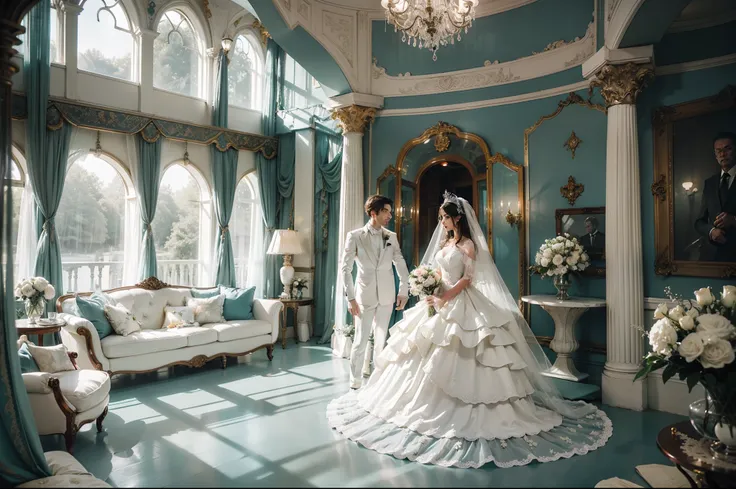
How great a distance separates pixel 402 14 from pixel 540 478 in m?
3.82

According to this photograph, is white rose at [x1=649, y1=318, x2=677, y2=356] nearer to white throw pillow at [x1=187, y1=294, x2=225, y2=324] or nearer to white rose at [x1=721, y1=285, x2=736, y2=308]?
white rose at [x1=721, y1=285, x2=736, y2=308]

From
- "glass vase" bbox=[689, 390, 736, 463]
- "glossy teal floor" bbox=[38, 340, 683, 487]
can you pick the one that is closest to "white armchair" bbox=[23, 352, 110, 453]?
"glossy teal floor" bbox=[38, 340, 683, 487]

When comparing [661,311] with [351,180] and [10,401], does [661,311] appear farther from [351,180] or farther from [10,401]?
[351,180]

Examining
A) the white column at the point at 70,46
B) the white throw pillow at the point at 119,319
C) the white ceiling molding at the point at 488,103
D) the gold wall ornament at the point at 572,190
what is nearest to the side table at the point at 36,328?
the white throw pillow at the point at 119,319

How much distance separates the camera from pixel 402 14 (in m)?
4.47

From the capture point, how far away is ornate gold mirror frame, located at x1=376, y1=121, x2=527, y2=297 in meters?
5.91

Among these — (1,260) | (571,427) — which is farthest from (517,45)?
(1,260)

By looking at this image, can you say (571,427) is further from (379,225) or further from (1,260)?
(1,260)

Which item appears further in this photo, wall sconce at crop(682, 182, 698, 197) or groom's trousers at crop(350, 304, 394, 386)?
groom's trousers at crop(350, 304, 394, 386)

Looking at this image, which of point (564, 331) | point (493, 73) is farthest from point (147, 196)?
point (564, 331)

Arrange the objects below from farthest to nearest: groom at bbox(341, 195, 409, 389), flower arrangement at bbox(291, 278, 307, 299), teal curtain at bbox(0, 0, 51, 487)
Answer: flower arrangement at bbox(291, 278, 307, 299) < groom at bbox(341, 195, 409, 389) < teal curtain at bbox(0, 0, 51, 487)

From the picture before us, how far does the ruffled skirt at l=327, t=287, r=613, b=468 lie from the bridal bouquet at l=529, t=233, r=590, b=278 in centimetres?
127

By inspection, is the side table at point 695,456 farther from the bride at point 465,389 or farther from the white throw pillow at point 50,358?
the white throw pillow at point 50,358

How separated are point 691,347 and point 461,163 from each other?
428 centimetres
